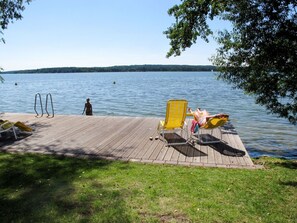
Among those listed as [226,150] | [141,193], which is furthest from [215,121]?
[141,193]

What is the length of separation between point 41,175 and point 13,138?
395 cm

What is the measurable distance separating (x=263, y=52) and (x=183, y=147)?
3141 mm

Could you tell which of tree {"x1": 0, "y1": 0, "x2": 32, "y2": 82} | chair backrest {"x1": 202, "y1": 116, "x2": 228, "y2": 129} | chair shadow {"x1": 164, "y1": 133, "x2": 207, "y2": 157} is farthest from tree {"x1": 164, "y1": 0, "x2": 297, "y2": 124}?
tree {"x1": 0, "y1": 0, "x2": 32, "y2": 82}

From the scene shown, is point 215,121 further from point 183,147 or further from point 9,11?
point 9,11

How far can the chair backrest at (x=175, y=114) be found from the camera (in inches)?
319

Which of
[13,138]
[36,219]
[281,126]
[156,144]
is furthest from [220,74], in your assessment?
[281,126]

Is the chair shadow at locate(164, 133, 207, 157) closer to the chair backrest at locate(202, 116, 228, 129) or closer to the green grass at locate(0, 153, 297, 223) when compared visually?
the chair backrest at locate(202, 116, 228, 129)

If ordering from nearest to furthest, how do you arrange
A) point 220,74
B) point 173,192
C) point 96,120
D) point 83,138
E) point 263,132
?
point 173,192 → point 220,74 → point 83,138 → point 96,120 → point 263,132

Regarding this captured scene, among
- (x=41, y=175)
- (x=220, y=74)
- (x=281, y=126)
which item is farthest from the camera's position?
(x=281, y=126)

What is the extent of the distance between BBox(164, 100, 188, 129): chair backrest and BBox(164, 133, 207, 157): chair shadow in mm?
434

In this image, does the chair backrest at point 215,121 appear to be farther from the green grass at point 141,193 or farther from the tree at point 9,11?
the tree at point 9,11

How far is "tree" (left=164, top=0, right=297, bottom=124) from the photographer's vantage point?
596 centimetres

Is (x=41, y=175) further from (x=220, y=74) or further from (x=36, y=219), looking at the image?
(x=220, y=74)

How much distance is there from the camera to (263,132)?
15.2 m
